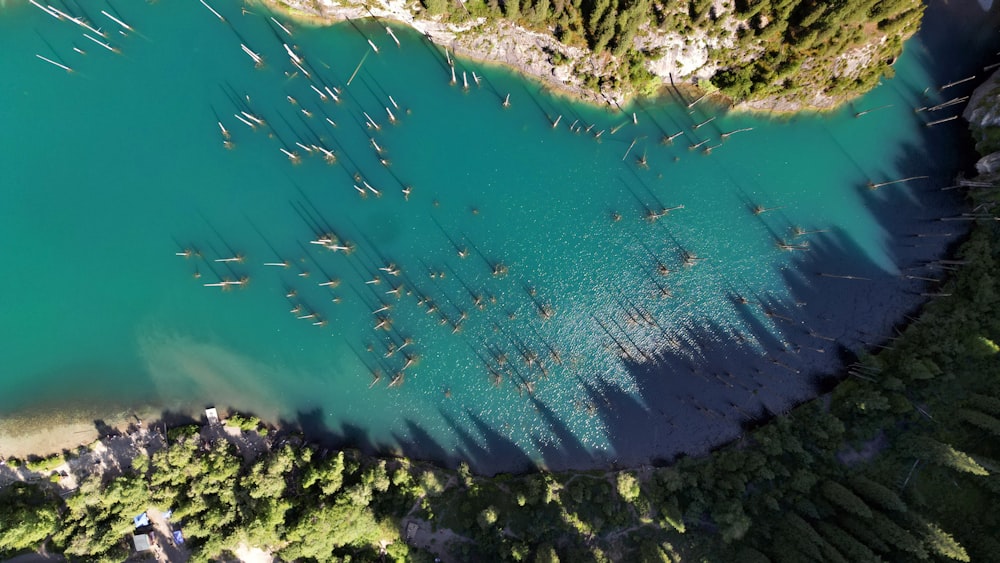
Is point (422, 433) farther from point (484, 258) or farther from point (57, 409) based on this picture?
point (57, 409)

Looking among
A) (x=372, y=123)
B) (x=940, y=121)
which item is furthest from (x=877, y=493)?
(x=372, y=123)

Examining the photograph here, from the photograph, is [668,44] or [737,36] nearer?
[737,36]

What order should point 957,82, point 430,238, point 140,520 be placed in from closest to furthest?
point 140,520 < point 957,82 < point 430,238

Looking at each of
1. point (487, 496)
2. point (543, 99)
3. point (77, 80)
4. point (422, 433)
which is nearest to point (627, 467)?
point (487, 496)

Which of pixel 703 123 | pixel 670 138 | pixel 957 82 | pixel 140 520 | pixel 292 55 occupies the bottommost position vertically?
pixel 957 82

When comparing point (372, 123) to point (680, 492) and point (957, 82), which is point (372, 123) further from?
point (957, 82)

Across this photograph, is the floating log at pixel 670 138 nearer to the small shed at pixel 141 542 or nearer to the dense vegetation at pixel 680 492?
the dense vegetation at pixel 680 492

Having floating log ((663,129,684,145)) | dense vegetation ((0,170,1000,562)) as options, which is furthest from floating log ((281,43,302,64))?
dense vegetation ((0,170,1000,562))
